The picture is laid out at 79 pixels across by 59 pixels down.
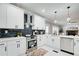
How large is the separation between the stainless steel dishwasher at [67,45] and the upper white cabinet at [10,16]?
1914mm

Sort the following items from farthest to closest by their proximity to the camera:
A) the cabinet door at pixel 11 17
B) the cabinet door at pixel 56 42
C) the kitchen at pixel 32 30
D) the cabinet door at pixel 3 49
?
the cabinet door at pixel 56 42
the cabinet door at pixel 11 17
the kitchen at pixel 32 30
the cabinet door at pixel 3 49

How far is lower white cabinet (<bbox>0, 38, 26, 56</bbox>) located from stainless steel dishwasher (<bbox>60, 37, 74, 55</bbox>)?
172 centimetres

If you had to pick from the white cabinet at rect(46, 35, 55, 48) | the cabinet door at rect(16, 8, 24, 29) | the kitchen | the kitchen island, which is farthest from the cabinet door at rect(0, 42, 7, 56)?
the white cabinet at rect(46, 35, 55, 48)

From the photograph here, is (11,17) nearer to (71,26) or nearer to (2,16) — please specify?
(2,16)

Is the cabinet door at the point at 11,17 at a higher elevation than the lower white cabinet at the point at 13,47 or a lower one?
higher

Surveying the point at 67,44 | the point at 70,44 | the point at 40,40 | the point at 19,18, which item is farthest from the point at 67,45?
the point at 19,18

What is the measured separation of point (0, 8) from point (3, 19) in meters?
0.34

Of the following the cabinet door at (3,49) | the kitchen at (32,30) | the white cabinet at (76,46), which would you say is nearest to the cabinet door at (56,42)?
the kitchen at (32,30)

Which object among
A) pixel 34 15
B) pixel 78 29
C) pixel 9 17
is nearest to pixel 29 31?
pixel 34 15

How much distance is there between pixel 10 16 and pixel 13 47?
3.44 feet

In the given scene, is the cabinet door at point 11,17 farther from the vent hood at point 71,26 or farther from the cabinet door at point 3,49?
the vent hood at point 71,26

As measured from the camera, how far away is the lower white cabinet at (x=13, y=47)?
7.52 ft

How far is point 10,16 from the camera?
2.81m

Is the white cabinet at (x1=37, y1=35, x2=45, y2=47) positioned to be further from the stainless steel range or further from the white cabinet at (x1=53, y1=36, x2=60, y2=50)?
the white cabinet at (x1=53, y1=36, x2=60, y2=50)
